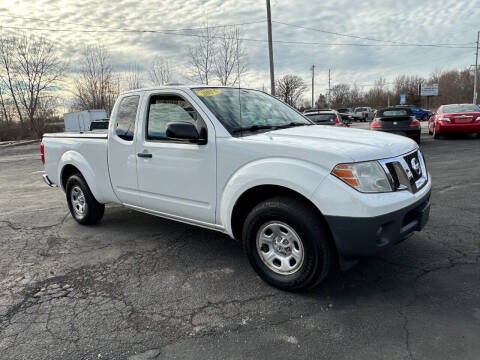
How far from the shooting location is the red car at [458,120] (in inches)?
535

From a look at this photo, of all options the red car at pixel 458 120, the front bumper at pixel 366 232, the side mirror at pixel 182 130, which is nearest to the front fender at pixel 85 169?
the side mirror at pixel 182 130

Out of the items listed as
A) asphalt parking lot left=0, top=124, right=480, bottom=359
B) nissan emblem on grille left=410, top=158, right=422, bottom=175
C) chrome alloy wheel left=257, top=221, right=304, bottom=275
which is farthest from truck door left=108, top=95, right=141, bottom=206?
nissan emblem on grille left=410, top=158, right=422, bottom=175

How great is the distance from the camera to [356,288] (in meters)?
3.05

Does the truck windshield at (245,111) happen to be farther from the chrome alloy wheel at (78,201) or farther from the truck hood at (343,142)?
the chrome alloy wheel at (78,201)

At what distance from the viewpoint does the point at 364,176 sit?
2.60m

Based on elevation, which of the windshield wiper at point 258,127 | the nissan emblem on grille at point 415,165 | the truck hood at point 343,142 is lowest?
the nissan emblem on grille at point 415,165

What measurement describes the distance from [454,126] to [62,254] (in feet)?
48.0

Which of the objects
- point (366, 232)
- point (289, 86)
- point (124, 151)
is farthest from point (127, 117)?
point (289, 86)

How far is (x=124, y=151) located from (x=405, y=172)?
3.03 meters

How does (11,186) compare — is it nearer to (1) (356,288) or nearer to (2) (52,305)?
(2) (52,305)

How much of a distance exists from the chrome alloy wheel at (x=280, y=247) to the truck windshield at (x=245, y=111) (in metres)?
0.93

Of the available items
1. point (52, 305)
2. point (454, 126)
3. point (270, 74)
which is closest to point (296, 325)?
point (52, 305)

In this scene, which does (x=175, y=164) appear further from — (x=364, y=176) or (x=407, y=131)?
(x=407, y=131)

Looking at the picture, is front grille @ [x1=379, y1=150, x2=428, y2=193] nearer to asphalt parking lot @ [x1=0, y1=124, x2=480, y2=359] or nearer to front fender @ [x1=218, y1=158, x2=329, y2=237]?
front fender @ [x1=218, y1=158, x2=329, y2=237]
